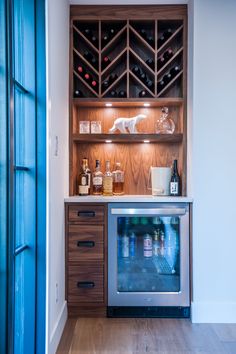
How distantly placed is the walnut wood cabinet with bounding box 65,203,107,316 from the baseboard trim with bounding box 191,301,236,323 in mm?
723

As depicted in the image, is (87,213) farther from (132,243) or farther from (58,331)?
(58,331)

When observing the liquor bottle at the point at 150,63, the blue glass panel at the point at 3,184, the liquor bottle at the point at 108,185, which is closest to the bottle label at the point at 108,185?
the liquor bottle at the point at 108,185

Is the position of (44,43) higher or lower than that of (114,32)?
lower

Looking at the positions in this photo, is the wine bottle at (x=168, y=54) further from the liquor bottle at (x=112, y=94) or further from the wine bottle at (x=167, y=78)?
the liquor bottle at (x=112, y=94)

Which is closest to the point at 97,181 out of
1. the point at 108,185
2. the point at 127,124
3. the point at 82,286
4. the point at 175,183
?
the point at 108,185

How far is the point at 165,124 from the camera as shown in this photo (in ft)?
10.3

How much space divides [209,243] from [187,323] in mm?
642

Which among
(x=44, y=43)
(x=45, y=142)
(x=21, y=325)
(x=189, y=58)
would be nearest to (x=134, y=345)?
(x=21, y=325)

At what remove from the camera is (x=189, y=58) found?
288cm

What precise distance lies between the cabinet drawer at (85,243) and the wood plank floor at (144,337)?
19.5 inches

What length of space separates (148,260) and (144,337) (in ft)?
2.06

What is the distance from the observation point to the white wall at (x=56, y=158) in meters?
2.12

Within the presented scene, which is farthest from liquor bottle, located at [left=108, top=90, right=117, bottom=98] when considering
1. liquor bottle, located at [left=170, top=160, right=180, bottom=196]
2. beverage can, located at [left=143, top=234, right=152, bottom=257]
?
beverage can, located at [left=143, top=234, right=152, bottom=257]

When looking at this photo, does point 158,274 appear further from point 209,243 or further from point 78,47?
point 78,47
